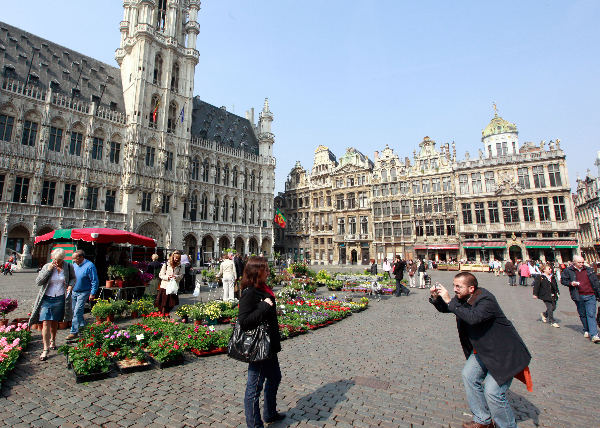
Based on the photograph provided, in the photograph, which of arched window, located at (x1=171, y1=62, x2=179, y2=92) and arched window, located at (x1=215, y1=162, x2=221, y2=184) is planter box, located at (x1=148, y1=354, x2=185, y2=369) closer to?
arched window, located at (x1=215, y1=162, x2=221, y2=184)

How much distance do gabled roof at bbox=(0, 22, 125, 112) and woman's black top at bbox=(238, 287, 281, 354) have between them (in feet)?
132

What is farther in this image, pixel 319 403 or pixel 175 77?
pixel 175 77

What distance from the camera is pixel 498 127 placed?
4353cm

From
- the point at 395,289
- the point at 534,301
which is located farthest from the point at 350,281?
the point at 534,301

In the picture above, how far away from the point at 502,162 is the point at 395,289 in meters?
31.9

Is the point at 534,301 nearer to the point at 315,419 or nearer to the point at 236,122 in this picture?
the point at 315,419

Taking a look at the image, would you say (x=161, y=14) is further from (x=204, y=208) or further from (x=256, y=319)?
(x=256, y=319)

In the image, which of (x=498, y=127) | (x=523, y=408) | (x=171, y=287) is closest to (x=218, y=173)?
(x=171, y=287)

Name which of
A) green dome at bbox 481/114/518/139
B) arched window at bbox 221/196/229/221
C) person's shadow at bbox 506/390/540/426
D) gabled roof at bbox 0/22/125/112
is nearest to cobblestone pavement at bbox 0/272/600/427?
person's shadow at bbox 506/390/540/426

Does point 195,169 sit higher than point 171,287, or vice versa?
point 195,169

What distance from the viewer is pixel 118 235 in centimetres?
1076

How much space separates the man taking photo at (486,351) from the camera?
10.4ft

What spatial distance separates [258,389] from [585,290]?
881 centimetres

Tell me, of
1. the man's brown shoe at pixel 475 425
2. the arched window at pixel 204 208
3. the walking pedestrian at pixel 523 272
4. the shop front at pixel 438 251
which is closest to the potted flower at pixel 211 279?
the man's brown shoe at pixel 475 425
